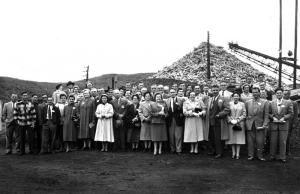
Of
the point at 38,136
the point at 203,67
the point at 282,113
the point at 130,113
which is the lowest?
the point at 38,136

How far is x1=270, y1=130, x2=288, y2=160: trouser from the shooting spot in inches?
365

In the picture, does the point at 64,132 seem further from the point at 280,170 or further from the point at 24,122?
the point at 280,170

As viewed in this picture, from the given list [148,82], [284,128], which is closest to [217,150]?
[284,128]

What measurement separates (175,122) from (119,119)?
164cm

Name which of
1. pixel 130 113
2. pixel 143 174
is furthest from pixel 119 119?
pixel 143 174

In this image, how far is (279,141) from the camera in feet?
30.8

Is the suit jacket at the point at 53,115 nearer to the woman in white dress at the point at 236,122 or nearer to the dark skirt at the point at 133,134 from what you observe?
the dark skirt at the point at 133,134

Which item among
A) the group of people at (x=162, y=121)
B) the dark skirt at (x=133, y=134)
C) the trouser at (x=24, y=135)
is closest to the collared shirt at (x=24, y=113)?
the group of people at (x=162, y=121)

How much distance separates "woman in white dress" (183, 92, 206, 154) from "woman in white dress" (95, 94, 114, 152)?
2.13m

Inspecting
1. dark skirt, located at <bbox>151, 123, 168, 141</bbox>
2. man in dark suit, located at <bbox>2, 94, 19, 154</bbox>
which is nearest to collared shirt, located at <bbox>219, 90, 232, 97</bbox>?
dark skirt, located at <bbox>151, 123, 168, 141</bbox>

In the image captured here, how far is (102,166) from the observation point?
8.78m

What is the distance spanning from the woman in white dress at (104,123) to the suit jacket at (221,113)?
2846mm

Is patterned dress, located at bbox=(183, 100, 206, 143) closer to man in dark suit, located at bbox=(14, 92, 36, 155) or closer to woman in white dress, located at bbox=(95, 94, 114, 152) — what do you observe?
woman in white dress, located at bbox=(95, 94, 114, 152)

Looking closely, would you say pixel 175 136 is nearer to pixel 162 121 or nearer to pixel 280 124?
pixel 162 121
